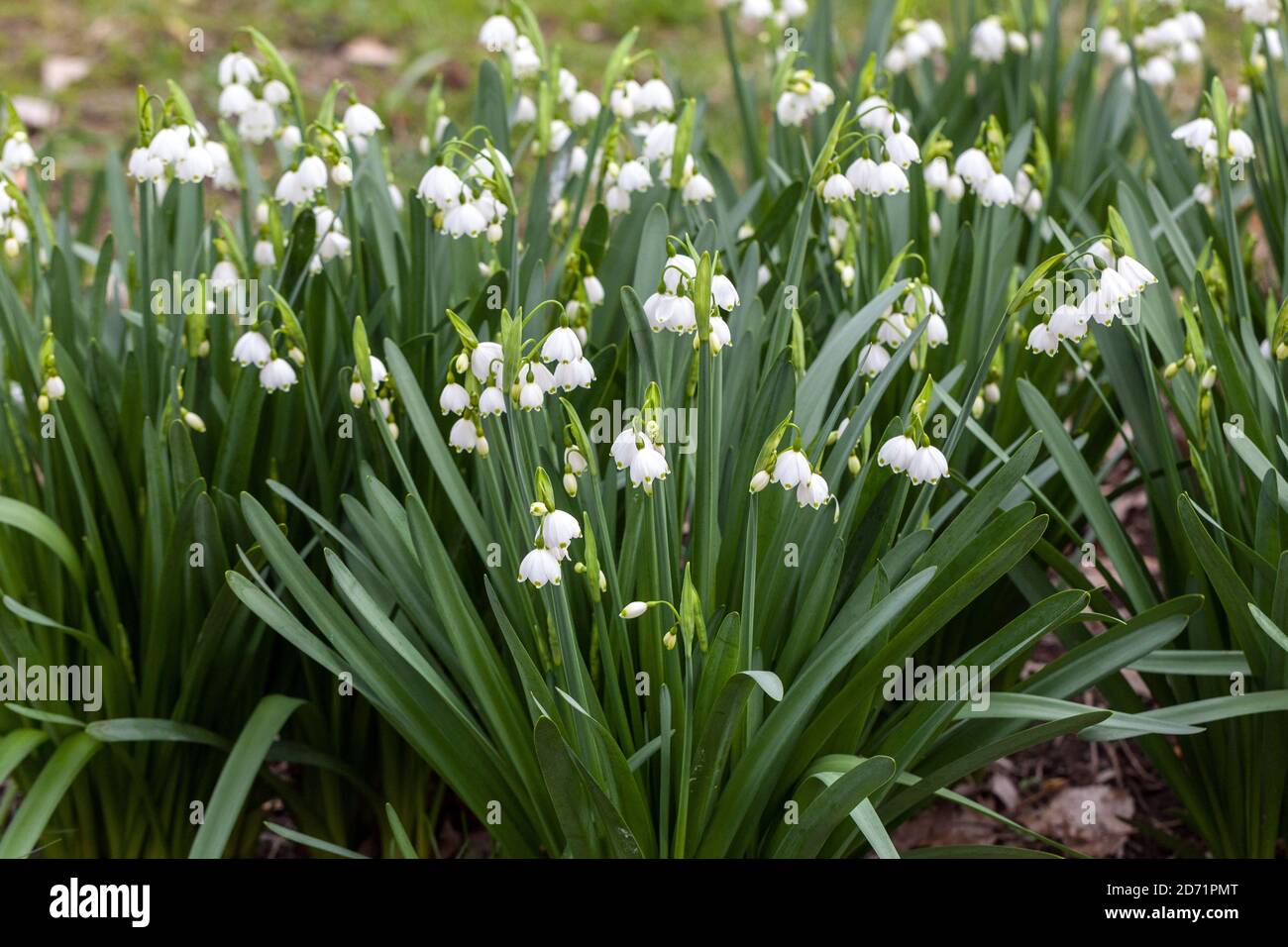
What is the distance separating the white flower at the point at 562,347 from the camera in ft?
6.49

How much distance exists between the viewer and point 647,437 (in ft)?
6.18

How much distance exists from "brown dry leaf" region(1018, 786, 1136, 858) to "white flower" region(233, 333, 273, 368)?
6.05ft

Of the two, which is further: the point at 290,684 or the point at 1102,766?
the point at 1102,766

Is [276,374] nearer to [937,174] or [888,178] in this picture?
[888,178]

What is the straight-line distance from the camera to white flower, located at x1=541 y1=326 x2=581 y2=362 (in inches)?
77.9

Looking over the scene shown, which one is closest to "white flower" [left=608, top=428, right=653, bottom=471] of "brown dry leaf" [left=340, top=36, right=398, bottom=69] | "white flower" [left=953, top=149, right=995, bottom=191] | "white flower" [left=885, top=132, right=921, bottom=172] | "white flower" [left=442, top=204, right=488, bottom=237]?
"white flower" [left=442, top=204, right=488, bottom=237]

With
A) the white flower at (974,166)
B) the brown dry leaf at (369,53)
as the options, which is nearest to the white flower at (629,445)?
the white flower at (974,166)

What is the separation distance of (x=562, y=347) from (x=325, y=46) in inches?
174

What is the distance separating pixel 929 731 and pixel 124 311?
1.84m

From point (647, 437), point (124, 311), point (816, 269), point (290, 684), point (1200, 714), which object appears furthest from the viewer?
point (816, 269)

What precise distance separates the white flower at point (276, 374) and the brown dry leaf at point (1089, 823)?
1.79m
